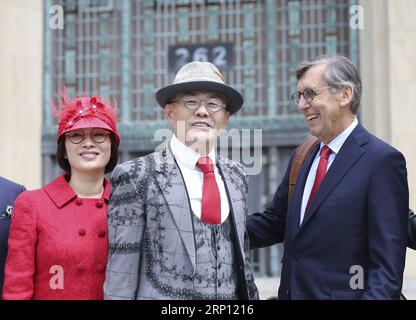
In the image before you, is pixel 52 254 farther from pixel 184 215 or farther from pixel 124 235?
pixel 184 215

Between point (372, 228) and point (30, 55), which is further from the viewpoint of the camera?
point (30, 55)

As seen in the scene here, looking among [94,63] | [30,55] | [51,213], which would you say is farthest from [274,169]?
[51,213]

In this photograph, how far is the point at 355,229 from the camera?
9.86ft

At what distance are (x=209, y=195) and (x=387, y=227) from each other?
77 centimetres

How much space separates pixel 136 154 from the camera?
8.48 m

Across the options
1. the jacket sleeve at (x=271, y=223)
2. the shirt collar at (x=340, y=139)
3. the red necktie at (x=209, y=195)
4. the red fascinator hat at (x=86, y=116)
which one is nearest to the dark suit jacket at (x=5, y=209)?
the red fascinator hat at (x=86, y=116)

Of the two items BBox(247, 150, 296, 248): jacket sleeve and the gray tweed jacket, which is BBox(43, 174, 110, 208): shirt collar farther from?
BBox(247, 150, 296, 248): jacket sleeve

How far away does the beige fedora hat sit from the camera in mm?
3004

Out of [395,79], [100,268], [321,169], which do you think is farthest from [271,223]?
[395,79]

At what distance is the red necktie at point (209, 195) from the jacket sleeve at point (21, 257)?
804 millimetres

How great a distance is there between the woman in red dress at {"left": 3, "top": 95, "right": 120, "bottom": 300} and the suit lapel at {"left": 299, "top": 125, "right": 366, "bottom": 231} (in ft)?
3.23
